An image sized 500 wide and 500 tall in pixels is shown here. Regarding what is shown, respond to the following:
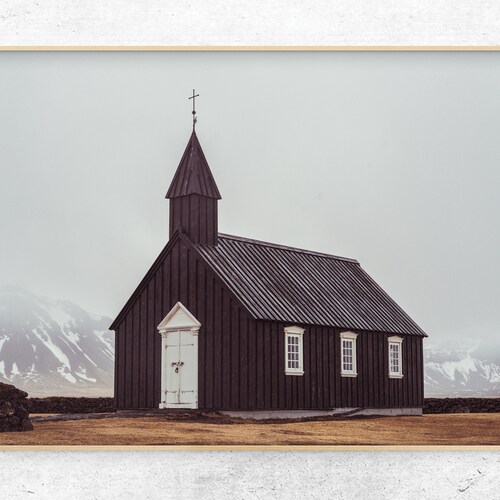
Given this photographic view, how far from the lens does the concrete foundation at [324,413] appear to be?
503 inches

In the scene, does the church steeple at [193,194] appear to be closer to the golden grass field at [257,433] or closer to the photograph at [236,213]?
the photograph at [236,213]

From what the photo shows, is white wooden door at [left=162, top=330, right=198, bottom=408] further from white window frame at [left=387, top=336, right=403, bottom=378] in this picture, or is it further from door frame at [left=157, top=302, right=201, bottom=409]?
white window frame at [left=387, top=336, right=403, bottom=378]

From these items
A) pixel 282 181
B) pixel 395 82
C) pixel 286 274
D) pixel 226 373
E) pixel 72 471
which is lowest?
pixel 72 471

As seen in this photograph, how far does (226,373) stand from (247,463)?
75.9 inches

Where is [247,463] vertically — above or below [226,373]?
below

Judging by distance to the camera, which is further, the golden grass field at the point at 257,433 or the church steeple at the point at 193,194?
the church steeple at the point at 193,194

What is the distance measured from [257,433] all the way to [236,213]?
285cm

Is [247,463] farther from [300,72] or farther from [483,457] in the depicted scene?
[300,72]

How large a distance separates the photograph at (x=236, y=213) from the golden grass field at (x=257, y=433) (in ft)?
0.14

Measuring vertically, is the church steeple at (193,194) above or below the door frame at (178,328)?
above

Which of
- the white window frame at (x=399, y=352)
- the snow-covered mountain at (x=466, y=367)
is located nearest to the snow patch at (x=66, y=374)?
the snow-covered mountain at (x=466, y=367)
